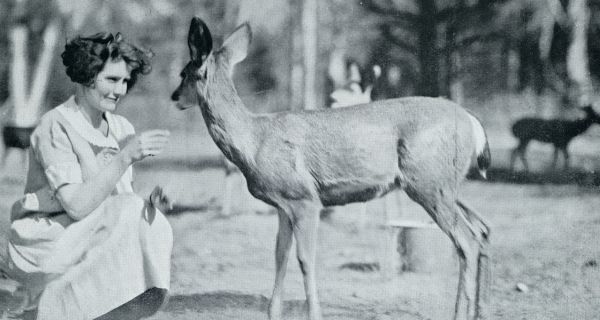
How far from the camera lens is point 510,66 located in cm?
525

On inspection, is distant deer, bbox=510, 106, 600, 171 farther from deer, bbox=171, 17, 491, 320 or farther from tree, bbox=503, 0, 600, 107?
deer, bbox=171, 17, 491, 320

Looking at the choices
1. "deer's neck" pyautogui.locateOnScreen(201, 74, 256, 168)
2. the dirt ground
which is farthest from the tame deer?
"deer's neck" pyautogui.locateOnScreen(201, 74, 256, 168)

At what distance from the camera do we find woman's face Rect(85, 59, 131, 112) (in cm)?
464

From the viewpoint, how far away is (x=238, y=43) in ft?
16.9

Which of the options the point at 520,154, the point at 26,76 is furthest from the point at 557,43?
the point at 26,76

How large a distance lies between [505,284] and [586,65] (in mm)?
1459

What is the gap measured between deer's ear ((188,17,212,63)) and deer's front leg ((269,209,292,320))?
1.06m

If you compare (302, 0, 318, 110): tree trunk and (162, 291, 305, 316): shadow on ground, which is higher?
(302, 0, 318, 110): tree trunk

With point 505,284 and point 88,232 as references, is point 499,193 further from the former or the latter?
point 88,232

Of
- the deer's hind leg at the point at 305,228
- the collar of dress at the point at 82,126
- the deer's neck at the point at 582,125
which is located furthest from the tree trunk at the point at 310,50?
the deer's neck at the point at 582,125

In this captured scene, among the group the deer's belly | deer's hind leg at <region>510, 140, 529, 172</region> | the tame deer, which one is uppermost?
the tame deer

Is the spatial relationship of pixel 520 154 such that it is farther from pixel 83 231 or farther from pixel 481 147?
pixel 83 231

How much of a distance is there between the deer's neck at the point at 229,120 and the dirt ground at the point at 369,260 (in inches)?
23.8

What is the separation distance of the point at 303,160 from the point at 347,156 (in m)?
0.26
